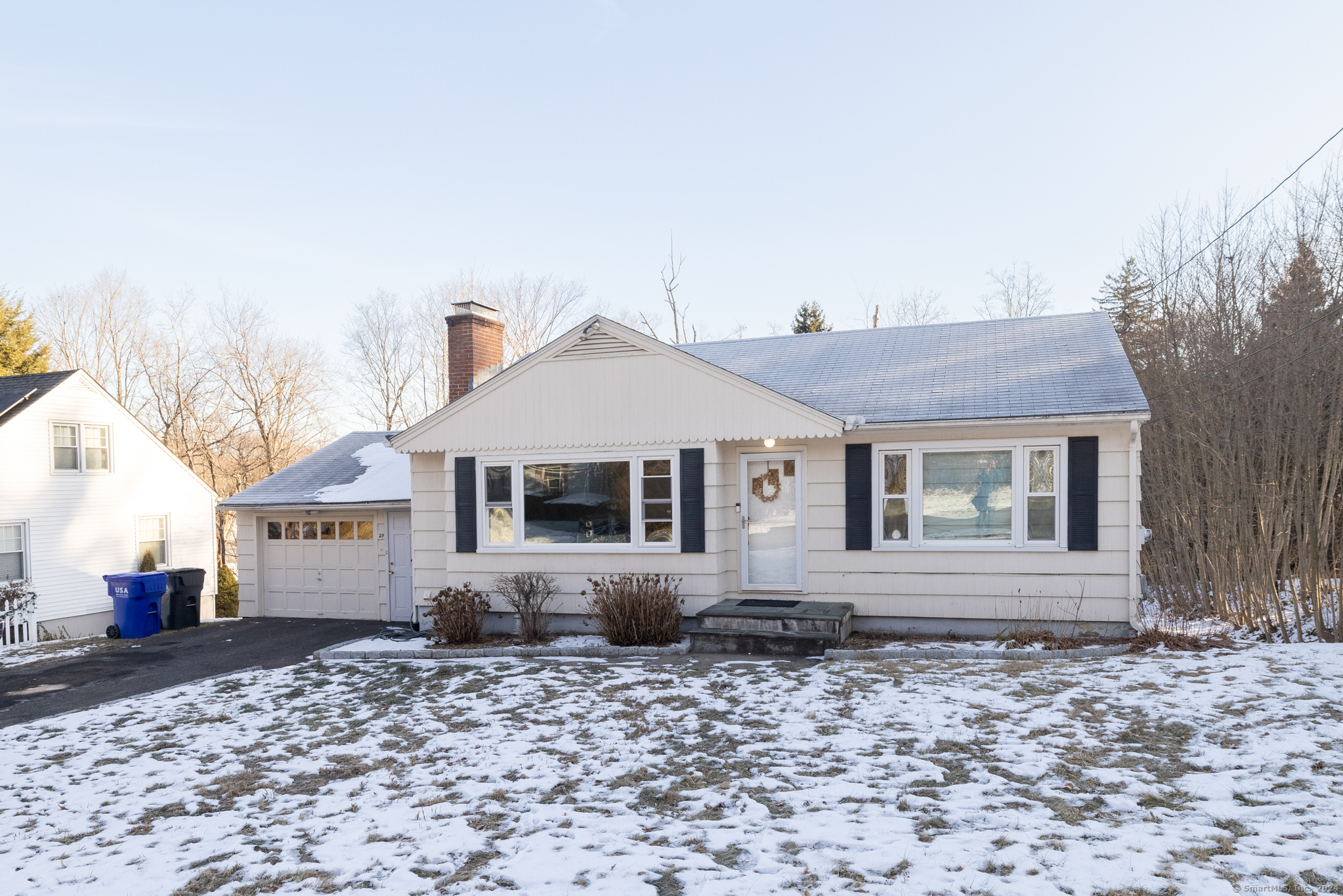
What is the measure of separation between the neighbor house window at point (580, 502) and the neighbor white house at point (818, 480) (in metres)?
0.02

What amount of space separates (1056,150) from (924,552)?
37.4 feet

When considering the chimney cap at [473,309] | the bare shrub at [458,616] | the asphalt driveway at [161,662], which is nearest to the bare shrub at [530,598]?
the bare shrub at [458,616]

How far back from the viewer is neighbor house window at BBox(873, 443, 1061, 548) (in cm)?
964

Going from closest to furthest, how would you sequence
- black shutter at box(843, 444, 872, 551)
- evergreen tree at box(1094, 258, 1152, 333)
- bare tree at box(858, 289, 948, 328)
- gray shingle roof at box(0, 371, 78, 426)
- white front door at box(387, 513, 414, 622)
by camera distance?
black shutter at box(843, 444, 872, 551), white front door at box(387, 513, 414, 622), gray shingle roof at box(0, 371, 78, 426), evergreen tree at box(1094, 258, 1152, 333), bare tree at box(858, 289, 948, 328)

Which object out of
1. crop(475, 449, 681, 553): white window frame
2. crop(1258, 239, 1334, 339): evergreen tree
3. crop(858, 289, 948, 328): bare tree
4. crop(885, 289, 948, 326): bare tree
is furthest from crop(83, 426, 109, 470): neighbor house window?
crop(885, 289, 948, 326): bare tree

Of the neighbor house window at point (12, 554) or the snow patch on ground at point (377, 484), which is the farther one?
the neighbor house window at point (12, 554)

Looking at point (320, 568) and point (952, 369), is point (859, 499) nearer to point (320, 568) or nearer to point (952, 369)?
point (952, 369)

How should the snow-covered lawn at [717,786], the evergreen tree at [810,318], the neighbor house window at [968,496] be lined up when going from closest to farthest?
1. the snow-covered lawn at [717,786]
2. the neighbor house window at [968,496]
3. the evergreen tree at [810,318]

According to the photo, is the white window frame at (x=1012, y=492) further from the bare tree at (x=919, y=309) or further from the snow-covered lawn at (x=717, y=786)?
the bare tree at (x=919, y=309)

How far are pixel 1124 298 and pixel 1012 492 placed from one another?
24.0 meters

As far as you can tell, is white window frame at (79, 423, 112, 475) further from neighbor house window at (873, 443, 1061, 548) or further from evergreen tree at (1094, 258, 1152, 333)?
evergreen tree at (1094, 258, 1152, 333)

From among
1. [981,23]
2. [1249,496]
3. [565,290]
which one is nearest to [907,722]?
[1249,496]

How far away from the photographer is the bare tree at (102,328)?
32.3 m

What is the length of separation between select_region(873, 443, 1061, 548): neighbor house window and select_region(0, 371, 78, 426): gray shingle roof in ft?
57.3
